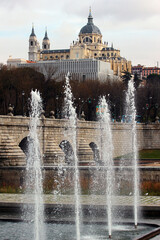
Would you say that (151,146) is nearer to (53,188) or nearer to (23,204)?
(53,188)

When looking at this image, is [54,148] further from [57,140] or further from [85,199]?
[85,199]

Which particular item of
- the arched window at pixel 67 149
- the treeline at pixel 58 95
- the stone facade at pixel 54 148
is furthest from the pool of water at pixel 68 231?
the treeline at pixel 58 95

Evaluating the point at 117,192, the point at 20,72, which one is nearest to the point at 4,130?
the point at 117,192

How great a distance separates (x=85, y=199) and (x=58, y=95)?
53534mm

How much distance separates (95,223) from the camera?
23.4 m

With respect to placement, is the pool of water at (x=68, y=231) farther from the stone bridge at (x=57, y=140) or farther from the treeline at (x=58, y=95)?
the treeline at (x=58, y=95)

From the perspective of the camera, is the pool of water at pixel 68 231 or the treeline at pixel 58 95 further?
the treeline at pixel 58 95

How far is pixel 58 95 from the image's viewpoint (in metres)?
80.9

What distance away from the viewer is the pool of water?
21047 millimetres

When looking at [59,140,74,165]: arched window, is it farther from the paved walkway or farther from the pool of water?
the pool of water

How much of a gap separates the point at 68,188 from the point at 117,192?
135 inches

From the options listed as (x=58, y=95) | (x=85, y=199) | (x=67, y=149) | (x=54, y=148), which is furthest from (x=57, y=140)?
(x=58, y=95)

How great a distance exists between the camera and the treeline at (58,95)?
74.4 metres

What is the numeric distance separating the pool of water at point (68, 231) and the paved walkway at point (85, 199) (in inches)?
123
